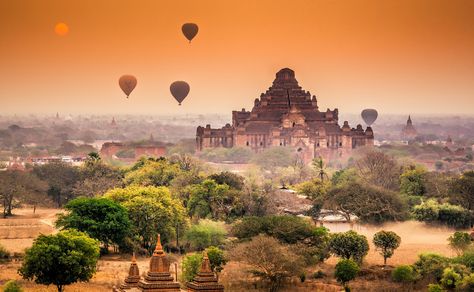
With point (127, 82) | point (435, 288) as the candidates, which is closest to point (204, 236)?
point (435, 288)

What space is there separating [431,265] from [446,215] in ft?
56.9

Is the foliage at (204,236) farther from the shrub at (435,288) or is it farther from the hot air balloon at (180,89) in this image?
the hot air balloon at (180,89)

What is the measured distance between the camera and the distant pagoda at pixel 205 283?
164ft

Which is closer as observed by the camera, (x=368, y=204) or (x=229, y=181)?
(x=368, y=204)

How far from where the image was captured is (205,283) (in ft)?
165

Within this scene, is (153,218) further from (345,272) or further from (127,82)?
(127,82)

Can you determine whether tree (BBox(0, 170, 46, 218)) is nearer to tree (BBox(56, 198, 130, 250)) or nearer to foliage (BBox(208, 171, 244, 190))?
foliage (BBox(208, 171, 244, 190))

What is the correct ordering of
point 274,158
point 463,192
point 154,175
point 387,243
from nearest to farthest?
point 387,243 → point 463,192 → point 154,175 → point 274,158

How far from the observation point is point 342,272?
6091 centimetres

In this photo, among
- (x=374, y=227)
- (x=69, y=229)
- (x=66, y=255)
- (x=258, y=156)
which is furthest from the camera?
(x=258, y=156)

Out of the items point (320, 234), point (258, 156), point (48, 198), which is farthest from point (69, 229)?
point (258, 156)

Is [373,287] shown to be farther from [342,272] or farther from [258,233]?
[258,233]

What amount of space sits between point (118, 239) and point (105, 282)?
8.86m

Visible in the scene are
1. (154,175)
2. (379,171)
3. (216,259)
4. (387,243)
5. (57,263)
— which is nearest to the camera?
(57,263)
